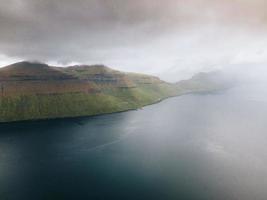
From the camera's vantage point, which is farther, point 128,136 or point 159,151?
point 128,136

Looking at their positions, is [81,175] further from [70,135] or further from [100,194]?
[70,135]

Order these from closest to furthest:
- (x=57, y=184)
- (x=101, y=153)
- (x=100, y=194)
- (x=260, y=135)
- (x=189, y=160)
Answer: (x=100, y=194) < (x=57, y=184) < (x=189, y=160) < (x=101, y=153) < (x=260, y=135)

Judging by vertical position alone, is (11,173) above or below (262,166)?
below

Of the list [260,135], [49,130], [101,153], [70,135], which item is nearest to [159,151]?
[101,153]

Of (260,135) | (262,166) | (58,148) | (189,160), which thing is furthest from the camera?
(260,135)

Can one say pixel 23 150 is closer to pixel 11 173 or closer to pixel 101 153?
pixel 11 173

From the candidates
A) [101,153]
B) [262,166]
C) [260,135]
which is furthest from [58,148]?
[260,135]
